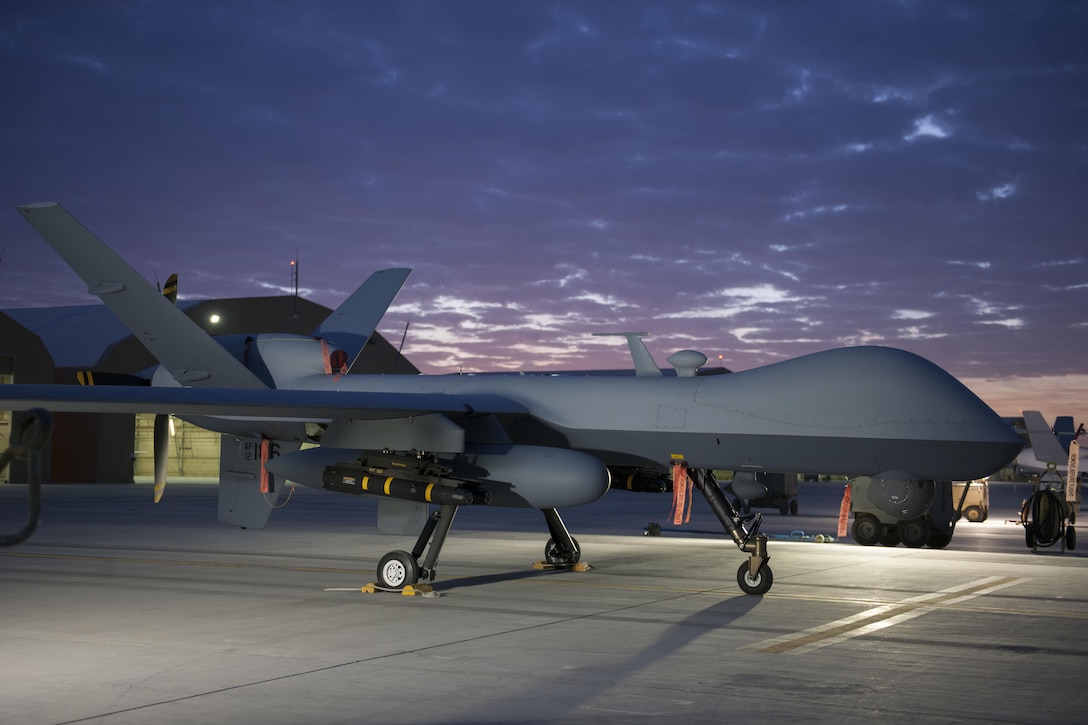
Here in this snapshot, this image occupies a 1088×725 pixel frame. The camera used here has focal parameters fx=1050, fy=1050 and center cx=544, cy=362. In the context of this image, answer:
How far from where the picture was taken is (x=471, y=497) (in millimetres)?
12312

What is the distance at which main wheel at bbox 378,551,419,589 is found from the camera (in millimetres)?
13008

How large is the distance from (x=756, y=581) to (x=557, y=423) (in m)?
3.18

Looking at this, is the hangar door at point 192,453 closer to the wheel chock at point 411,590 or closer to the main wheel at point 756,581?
the wheel chock at point 411,590

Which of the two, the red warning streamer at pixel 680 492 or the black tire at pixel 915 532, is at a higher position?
the red warning streamer at pixel 680 492

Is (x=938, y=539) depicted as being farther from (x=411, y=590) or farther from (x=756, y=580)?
(x=411, y=590)

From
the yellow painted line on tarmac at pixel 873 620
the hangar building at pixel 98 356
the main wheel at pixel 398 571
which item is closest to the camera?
the yellow painted line on tarmac at pixel 873 620

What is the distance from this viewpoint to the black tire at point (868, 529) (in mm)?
21859

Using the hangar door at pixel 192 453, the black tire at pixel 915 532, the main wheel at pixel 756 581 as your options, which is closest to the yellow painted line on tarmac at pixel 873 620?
the main wheel at pixel 756 581

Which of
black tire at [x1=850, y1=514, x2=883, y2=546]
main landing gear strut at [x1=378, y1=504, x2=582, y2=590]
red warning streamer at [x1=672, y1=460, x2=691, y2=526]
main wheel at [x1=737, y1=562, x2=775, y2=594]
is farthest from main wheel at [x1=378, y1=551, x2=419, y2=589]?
black tire at [x1=850, y1=514, x2=883, y2=546]

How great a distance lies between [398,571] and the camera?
13.1 meters

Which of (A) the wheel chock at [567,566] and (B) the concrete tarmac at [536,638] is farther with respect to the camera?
(A) the wheel chock at [567,566]

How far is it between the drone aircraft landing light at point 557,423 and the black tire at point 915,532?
9555mm

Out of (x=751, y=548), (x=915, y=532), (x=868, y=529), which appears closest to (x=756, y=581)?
(x=751, y=548)

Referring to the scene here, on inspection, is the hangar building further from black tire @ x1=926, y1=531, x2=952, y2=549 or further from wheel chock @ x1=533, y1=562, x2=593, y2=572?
wheel chock @ x1=533, y1=562, x2=593, y2=572
